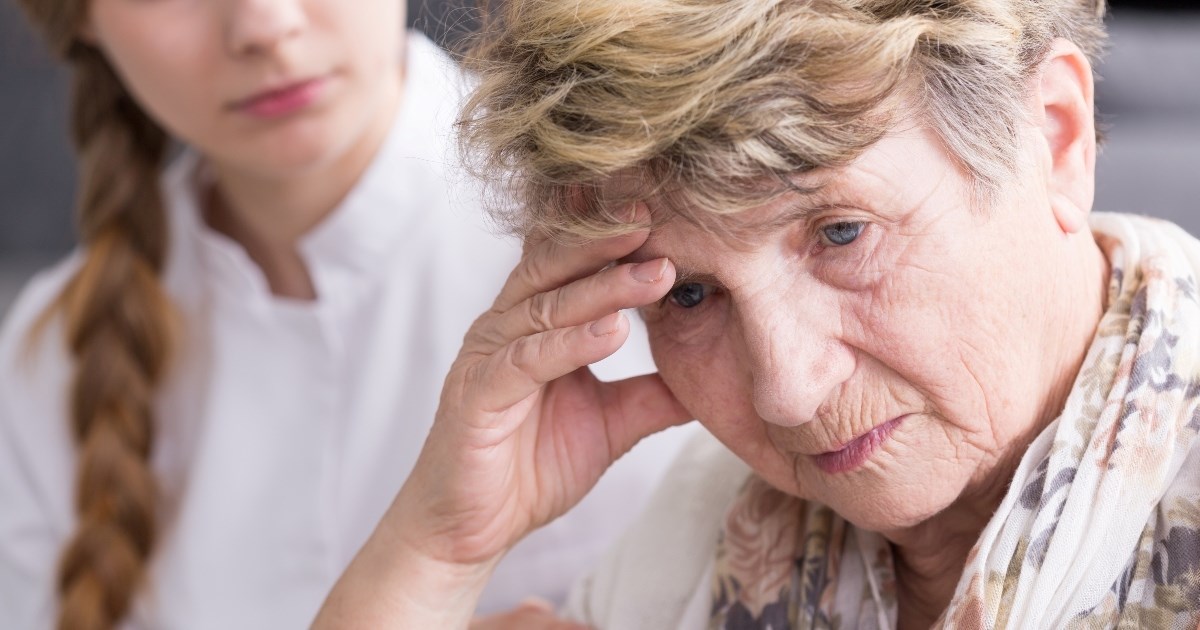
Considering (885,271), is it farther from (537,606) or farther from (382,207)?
(382,207)

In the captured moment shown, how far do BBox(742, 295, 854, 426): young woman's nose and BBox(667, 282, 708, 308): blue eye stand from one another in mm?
78

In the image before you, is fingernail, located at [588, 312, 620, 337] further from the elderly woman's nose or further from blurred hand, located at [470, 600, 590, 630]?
blurred hand, located at [470, 600, 590, 630]

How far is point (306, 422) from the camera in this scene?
1900 millimetres

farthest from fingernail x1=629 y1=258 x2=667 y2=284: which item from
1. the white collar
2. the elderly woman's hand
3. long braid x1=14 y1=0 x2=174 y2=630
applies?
long braid x1=14 y1=0 x2=174 y2=630

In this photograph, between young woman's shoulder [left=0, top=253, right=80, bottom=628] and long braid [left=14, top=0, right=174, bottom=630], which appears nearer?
long braid [left=14, top=0, right=174, bottom=630]

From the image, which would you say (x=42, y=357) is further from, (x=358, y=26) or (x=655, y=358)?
(x=655, y=358)

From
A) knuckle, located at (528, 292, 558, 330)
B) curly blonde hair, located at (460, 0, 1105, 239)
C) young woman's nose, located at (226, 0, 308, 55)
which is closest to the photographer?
curly blonde hair, located at (460, 0, 1105, 239)

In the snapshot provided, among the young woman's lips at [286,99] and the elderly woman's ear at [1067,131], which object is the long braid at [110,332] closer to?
the young woman's lips at [286,99]

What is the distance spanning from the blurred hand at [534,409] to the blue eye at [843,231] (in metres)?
0.13

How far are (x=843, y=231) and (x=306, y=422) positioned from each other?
3.65ft

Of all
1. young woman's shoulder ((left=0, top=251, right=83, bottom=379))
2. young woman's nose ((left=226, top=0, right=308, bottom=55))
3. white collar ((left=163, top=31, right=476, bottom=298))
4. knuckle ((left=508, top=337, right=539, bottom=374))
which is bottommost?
young woman's shoulder ((left=0, top=251, right=83, bottom=379))

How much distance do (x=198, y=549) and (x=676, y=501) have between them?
0.83 meters

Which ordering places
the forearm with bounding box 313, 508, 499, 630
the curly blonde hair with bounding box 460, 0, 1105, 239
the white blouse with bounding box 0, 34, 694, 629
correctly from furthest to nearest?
the white blouse with bounding box 0, 34, 694, 629 < the forearm with bounding box 313, 508, 499, 630 < the curly blonde hair with bounding box 460, 0, 1105, 239

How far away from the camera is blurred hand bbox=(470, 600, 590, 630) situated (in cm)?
146
